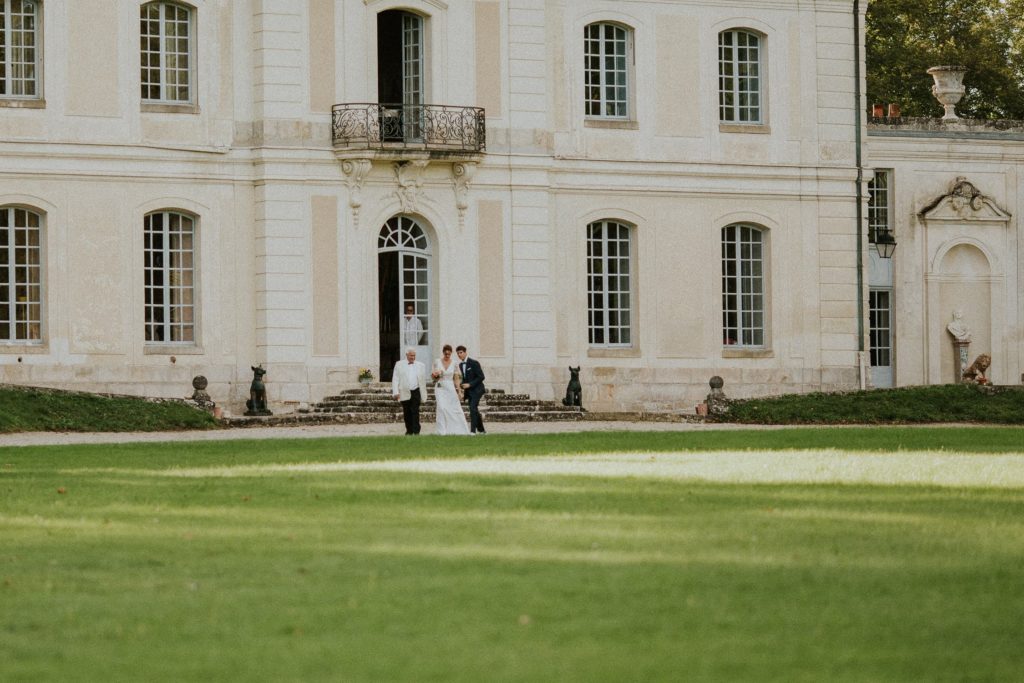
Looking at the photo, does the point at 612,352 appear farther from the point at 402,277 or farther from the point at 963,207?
the point at 963,207

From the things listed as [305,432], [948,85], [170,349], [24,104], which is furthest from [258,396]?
[948,85]

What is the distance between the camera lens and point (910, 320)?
39156mm

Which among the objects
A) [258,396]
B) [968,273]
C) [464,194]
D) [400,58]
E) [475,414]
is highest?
[400,58]

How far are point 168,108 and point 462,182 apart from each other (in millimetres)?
5038

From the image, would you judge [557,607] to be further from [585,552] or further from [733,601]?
[585,552]

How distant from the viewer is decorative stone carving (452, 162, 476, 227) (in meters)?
32.7

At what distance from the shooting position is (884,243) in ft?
127

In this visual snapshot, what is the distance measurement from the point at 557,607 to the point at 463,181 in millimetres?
24774

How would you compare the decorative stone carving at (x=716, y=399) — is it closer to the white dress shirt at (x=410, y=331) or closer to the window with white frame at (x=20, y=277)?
the white dress shirt at (x=410, y=331)

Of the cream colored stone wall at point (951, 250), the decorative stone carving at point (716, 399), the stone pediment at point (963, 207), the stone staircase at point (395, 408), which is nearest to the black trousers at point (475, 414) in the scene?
the stone staircase at point (395, 408)

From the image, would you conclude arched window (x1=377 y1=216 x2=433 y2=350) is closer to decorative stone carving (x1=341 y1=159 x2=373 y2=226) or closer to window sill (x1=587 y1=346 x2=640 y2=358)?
decorative stone carving (x1=341 y1=159 x2=373 y2=226)

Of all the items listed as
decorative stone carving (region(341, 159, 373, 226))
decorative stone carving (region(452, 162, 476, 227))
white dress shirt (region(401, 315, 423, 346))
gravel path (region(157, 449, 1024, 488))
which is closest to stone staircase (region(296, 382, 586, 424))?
white dress shirt (region(401, 315, 423, 346))

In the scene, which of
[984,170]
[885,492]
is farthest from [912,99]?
[885,492]

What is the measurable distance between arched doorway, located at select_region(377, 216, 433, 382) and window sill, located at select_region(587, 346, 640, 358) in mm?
3085
